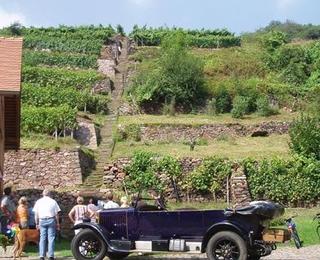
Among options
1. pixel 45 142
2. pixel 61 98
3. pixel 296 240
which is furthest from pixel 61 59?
pixel 296 240

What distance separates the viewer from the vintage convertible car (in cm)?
1528

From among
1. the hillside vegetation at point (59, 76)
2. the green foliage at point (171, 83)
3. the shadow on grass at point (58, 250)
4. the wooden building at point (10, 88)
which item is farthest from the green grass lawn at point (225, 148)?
the shadow on grass at point (58, 250)

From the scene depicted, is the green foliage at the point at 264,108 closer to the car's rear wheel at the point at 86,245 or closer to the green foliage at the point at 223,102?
the green foliage at the point at 223,102

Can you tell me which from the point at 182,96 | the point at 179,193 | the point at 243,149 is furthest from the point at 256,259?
the point at 182,96

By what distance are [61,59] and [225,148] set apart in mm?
23745

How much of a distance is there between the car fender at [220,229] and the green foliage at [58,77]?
3224cm

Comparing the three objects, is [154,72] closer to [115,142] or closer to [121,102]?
[121,102]

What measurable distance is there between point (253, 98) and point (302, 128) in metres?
12.9

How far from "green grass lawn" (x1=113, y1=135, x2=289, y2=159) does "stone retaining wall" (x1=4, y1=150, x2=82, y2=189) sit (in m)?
1.99

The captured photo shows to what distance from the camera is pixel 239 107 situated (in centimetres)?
4356

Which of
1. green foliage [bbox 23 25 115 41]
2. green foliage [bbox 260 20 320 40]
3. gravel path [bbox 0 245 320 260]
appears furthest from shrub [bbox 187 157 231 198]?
green foliage [bbox 260 20 320 40]

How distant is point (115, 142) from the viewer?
36.6 m

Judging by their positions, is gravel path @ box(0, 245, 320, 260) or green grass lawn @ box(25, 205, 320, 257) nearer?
gravel path @ box(0, 245, 320, 260)

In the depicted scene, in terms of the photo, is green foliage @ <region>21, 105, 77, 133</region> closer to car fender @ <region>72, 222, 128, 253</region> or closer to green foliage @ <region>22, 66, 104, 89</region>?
green foliage @ <region>22, 66, 104, 89</region>
